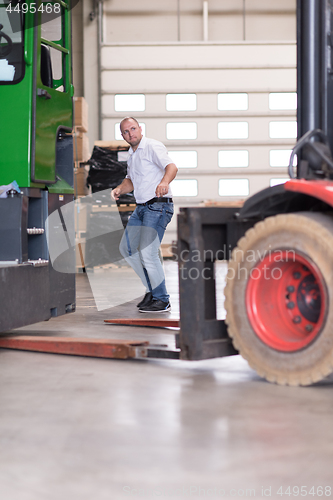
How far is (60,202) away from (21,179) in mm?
383

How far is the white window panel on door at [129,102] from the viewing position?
13180mm

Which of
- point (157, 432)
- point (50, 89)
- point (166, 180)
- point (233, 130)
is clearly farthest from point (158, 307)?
point (233, 130)

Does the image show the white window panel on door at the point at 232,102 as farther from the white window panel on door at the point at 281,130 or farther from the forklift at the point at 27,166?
the forklift at the point at 27,166

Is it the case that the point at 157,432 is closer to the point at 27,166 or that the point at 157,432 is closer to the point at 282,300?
the point at 282,300

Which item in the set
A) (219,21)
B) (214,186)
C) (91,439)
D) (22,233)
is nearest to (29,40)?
(22,233)

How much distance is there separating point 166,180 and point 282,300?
2037 mm

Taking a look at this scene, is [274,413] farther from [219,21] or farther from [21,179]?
[219,21]

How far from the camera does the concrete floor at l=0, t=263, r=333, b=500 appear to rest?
4.79 feet

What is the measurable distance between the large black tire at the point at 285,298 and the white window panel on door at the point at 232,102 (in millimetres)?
11156

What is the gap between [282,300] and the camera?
247 centimetres

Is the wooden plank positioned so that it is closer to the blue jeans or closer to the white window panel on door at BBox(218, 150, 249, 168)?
the blue jeans

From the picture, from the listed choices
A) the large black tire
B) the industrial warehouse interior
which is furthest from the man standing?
the large black tire

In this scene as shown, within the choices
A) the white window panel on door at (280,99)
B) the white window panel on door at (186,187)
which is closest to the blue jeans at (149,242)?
the white window panel on door at (186,187)

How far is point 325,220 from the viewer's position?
226cm
